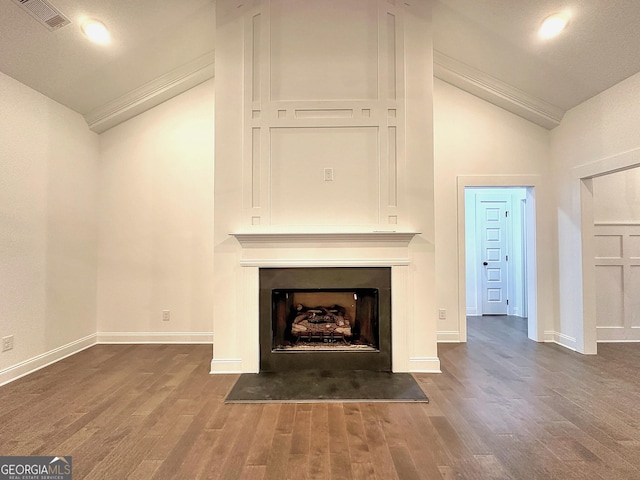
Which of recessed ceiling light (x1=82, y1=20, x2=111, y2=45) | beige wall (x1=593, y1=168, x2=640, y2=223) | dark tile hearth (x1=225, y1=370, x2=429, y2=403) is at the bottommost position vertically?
dark tile hearth (x1=225, y1=370, x2=429, y2=403)

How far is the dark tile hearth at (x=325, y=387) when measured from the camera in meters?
2.52

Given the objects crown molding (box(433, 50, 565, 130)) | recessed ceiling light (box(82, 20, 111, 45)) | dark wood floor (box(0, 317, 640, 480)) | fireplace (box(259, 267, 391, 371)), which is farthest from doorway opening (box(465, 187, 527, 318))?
recessed ceiling light (box(82, 20, 111, 45))

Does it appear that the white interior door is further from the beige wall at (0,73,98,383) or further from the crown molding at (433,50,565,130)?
the beige wall at (0,73,98,383)

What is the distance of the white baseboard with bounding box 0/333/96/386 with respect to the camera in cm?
289

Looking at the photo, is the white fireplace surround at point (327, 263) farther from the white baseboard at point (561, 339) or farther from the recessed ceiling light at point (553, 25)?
the recessed ceiling light at point (553, 25)

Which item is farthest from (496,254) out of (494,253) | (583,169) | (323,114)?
(323,114)

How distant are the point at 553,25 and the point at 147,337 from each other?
17.9 feet

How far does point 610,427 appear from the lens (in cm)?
212

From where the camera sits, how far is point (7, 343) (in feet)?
9.52

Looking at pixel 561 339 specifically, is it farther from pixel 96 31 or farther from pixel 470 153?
pixel 96 31

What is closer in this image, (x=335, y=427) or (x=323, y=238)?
(x=335, y=427)

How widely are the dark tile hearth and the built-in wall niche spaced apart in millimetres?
1434

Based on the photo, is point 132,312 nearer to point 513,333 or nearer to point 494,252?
point 513,333

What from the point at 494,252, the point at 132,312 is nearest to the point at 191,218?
the point at 132,312
